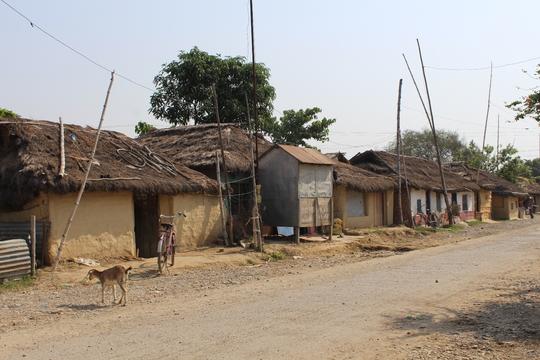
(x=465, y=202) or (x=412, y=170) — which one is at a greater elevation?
(x=412, y=170)

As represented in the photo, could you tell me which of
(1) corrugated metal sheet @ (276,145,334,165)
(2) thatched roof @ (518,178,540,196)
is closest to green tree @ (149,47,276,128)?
(1) corrugated metal sheet @ (276,145,334,165)

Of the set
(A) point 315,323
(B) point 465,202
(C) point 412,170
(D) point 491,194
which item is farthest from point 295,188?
(D) point 491,194

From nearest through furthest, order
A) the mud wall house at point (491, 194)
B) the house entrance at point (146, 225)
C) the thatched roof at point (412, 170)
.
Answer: the house entrance at point (146, 225) → the thatched roof at point (412, 170) → the mud wall house at point (491, 194)

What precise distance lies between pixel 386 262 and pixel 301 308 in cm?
701

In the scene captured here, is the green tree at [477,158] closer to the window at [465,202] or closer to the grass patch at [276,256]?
the window at [465,202]

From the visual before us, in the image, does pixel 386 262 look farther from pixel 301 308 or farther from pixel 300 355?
pixel 300 355

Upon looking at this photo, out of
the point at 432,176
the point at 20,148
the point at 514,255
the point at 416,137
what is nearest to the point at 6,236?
the point at 20,148

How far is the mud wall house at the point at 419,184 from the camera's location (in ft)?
99.6

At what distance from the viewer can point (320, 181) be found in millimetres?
19812

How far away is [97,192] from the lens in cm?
1436

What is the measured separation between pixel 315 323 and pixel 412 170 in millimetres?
28413

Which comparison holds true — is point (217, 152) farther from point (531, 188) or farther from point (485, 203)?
point (531, 188)

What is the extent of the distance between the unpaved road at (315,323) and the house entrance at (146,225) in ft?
20.7

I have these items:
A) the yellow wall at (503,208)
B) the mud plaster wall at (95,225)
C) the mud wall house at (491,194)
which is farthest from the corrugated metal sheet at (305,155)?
the yellow wall at (503,208)
